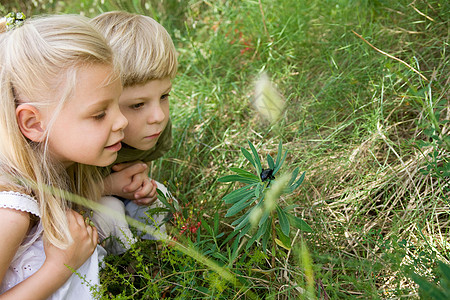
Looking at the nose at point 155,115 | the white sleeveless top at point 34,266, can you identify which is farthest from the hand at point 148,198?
the white sleeveless top at point 34,266

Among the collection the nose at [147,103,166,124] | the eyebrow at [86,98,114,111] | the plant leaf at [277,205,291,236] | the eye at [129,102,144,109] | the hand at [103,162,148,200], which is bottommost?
the hand at [103,162,148,200]

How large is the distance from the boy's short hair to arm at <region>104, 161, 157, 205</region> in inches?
20.2

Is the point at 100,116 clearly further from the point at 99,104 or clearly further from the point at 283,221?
the point at 283,221

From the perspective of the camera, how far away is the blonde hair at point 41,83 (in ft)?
5.39

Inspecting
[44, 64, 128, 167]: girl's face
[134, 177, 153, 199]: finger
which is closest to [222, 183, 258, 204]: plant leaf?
[44, 64, 128, 167]: girl's face

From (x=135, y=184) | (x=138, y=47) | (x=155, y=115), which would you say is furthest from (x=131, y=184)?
(x=138, y=47)

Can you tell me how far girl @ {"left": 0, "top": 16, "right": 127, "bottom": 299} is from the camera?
1642 mm

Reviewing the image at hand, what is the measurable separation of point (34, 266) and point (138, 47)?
106 centimetres

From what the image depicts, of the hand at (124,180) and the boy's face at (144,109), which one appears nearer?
the boy's face at (144,109)

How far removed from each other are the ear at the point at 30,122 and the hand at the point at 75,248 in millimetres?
369

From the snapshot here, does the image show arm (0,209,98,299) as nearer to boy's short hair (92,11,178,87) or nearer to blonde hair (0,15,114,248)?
blonde hair (0,15,114,248)

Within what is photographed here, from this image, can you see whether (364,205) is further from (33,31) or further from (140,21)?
(33,31)

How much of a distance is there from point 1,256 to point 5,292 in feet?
0.62

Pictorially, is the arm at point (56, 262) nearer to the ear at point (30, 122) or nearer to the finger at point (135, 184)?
the ear at point (30, 122)
